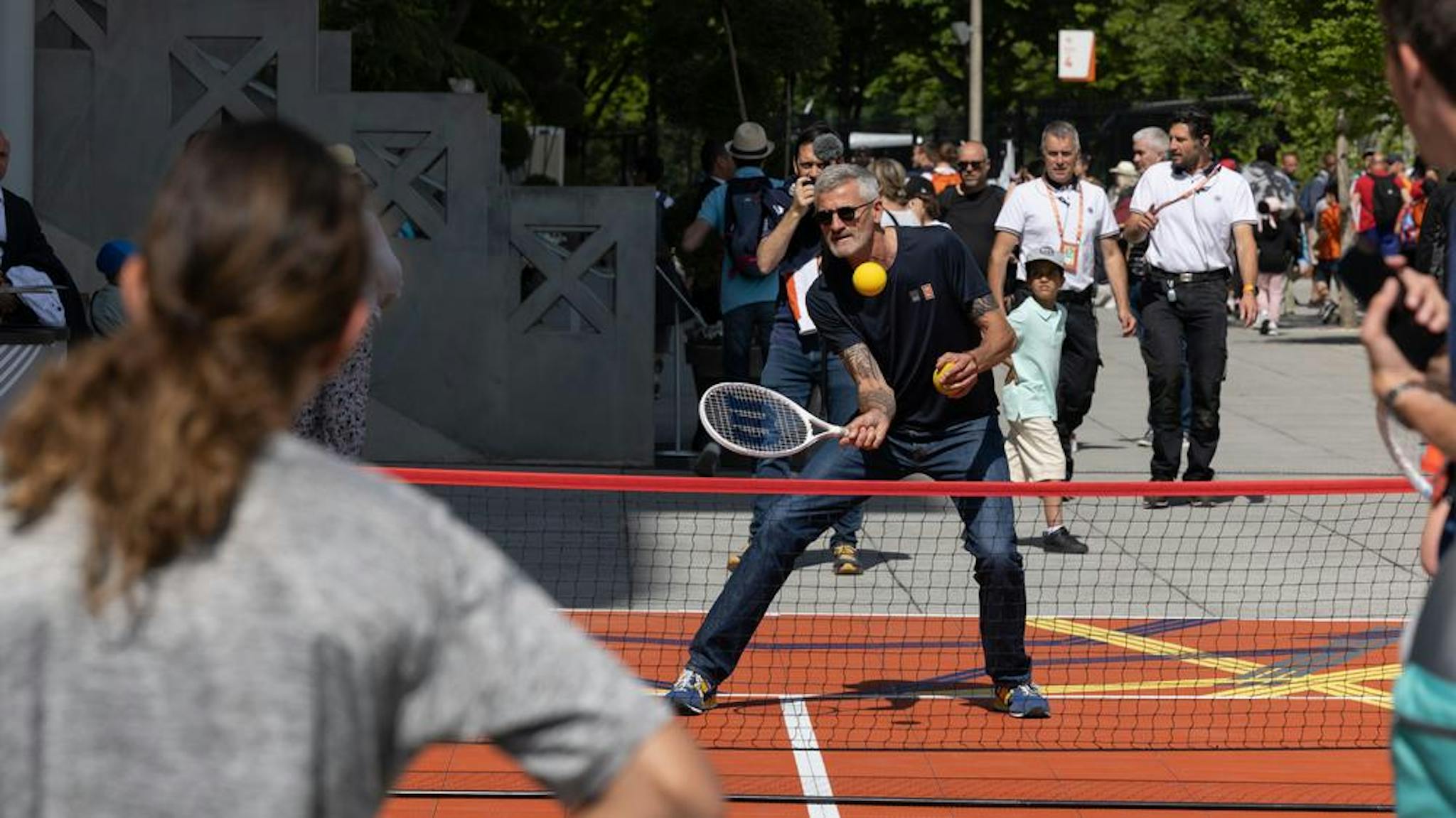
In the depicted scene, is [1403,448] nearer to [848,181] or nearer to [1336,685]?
[848,181]

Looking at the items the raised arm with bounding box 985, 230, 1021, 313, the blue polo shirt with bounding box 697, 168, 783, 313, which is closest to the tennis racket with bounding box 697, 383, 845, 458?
the raised arm with bounding box 985, 230, 1021, 313

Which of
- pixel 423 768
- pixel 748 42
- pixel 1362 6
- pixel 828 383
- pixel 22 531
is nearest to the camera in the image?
pixel 22 531

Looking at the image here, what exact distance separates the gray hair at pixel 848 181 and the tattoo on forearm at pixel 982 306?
480mm

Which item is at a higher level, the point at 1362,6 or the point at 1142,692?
the point at 1362,6

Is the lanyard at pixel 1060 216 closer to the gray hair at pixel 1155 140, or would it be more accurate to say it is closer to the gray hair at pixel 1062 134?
the gray hair at pixel 1062 134

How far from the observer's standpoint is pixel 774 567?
752 centimetres

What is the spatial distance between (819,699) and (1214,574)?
10.8 ft

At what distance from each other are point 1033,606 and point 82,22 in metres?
7.03

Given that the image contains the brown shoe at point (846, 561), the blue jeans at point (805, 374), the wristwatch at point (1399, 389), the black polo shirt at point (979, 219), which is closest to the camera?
the wristwatch at point (1399, 389)

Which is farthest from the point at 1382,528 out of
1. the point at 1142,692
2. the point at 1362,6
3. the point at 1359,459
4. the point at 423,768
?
the point at 1362,6

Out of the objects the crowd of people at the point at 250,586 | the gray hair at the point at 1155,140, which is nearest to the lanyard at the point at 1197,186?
the gray hair at the point at 1155,140

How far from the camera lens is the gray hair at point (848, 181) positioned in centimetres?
754

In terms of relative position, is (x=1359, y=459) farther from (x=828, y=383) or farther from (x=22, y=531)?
(x=22, y=531)

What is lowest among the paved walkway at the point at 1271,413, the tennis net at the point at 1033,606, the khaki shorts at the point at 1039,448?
the paved walkway at the point at 1271,413
